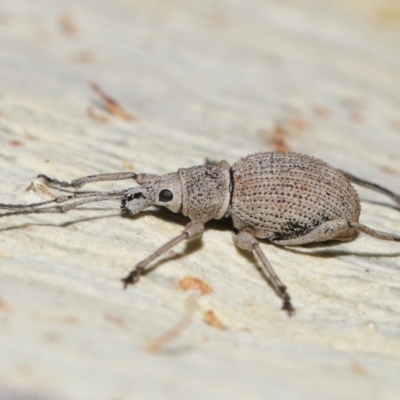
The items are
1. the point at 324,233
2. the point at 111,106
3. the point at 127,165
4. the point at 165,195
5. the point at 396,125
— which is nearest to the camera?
the point at 324,233

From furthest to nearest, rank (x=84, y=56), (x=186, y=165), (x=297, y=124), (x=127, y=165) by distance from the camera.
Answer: (x=84, y=56), (x=297, y=124), (x=186, y=165), (x=127, y=165)

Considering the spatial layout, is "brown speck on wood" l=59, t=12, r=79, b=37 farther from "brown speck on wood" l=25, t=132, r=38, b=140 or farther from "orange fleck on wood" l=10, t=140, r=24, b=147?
"orange fleck on wood" l=10, t=140, r=24, b=147

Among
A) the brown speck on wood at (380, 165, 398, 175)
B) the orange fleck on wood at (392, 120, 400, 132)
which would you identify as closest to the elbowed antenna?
the brown speck on wood at (380, 165, 398, 175)

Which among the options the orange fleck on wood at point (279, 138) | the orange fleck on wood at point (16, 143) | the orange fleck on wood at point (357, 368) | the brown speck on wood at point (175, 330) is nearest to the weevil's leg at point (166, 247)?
the brown speck on wood at point (175, 330)

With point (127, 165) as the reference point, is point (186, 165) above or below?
above

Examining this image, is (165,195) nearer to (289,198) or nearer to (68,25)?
(289,198)

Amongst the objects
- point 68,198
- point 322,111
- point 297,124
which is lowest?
point 68,198

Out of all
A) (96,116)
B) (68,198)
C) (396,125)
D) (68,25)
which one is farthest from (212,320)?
(68,25)
